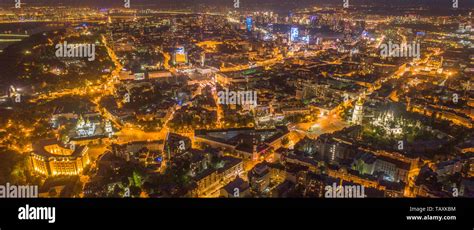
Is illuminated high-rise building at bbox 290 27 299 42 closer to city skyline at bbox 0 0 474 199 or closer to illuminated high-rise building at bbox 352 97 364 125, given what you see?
city skyline at bbox 0 0 474 199

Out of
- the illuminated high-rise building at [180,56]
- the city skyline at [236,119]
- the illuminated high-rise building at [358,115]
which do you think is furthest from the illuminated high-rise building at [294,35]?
the illuminated high-rise building at [358,115]

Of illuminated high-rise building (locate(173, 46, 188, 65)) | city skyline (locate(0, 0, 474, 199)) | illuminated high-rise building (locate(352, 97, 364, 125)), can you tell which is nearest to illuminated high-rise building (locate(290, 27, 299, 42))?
city skyline (locate(0, 0, 474, 199))

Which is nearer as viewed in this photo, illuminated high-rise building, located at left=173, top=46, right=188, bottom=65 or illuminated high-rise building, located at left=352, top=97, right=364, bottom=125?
illuminated high-rise building, located at left=352, top=97, right=364, bottom=125

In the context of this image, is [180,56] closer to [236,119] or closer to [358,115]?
[236,119]

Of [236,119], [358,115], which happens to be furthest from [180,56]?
[358,115]

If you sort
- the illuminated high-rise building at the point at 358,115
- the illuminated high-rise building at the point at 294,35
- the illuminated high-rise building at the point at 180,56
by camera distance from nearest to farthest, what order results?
the illuminated high-rise building at the point at 358,115, the illuminated high-rise building at the point at 180,56, the illuminated high-rise building at the point at 294,35

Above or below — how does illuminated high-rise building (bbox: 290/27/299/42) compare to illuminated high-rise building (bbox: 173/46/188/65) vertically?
above

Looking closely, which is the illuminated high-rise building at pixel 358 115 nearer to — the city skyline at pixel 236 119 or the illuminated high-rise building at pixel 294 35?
the city skyline at pixel 236 119

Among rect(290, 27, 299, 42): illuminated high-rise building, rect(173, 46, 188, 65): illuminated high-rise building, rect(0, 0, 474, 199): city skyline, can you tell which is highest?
rect(290, 27, 299, 42): illuminated high-rise building

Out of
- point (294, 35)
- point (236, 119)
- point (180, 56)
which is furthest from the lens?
point (294, 35)

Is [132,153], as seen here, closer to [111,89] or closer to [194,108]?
[194,108]
